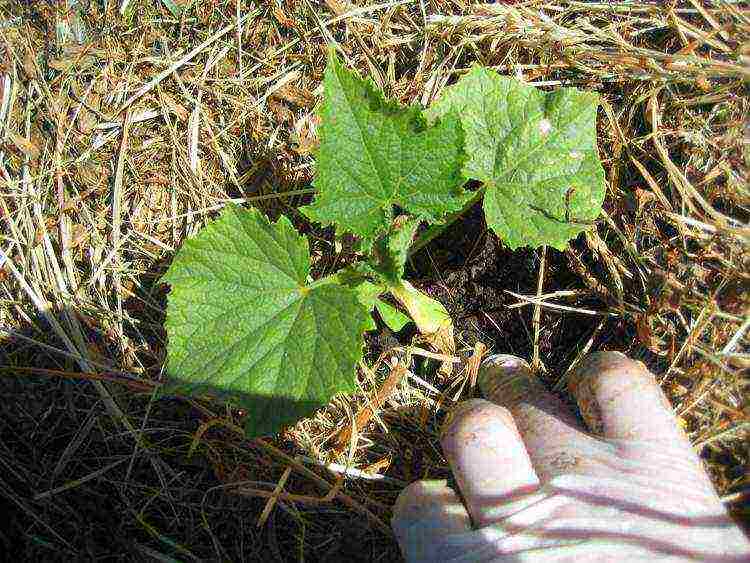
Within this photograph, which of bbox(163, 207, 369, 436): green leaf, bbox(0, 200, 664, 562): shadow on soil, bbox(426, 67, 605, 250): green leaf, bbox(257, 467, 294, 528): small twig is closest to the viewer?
bbox(163, 207, 369, 436): green leaf

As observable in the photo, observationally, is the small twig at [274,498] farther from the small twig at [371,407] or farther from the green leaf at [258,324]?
the green leaf at [258,324]

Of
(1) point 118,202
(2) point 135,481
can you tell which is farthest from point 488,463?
(1) point 118,202

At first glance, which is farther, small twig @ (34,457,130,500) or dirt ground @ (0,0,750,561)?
small twig @ (34,457,130,500)

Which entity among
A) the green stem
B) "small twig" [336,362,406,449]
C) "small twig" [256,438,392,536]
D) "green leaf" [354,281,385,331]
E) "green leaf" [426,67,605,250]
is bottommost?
"small twig" [256,438,392,536]

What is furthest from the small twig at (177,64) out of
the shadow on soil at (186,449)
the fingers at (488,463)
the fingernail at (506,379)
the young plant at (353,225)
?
the fingers at (488,463)

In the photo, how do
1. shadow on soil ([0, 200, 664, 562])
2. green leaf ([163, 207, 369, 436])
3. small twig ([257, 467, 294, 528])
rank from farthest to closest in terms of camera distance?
shadow on soil ([0, 200, 664, 562]), small twig ([257, 467, 294, 528]), green leaf ([163, 207, 369, 436])

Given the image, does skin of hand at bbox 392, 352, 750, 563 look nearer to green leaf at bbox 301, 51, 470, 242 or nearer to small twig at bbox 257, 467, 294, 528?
small twig at bbox 257, 467, 294, 528

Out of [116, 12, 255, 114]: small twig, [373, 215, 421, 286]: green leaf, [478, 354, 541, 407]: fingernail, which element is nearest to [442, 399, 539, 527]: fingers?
[478, 354, 541, 407]: fingernail
